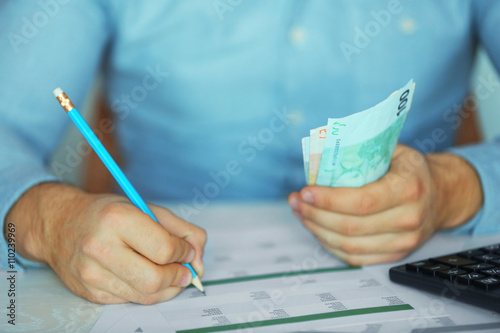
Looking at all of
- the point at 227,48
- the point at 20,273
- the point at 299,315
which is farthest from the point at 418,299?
the point at 227,48

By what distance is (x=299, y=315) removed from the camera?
1.70 ft

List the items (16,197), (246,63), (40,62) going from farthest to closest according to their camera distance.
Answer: (246,63) < (40,62) < (16,197)

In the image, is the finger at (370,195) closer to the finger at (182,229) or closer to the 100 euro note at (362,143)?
the 100 euro note at (362,143)

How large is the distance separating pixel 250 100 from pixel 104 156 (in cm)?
47

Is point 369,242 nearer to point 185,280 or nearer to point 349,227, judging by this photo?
point 349,227

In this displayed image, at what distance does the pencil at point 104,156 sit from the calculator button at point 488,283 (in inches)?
11.3

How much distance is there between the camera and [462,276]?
0.54 metres

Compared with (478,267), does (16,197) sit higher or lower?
higher

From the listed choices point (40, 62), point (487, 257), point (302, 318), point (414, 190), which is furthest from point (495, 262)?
point (40, 62)

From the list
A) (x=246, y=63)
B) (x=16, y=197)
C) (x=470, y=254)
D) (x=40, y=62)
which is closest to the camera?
(x=470, y=254)

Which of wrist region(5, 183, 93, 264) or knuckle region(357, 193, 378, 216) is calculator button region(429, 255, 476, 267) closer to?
knuckle region(357, 193, 378, 216)

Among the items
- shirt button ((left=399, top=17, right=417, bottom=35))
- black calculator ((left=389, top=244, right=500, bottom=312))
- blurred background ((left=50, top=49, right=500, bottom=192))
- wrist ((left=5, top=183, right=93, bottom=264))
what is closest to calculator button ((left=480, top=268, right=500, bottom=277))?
black calculator ((left=389, top=244, right=500, bottom=312))

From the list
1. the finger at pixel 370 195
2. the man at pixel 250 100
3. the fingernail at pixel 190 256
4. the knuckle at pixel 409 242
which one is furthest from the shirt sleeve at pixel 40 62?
the knuckle at pixel 409 242

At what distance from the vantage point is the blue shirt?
3.03ft
